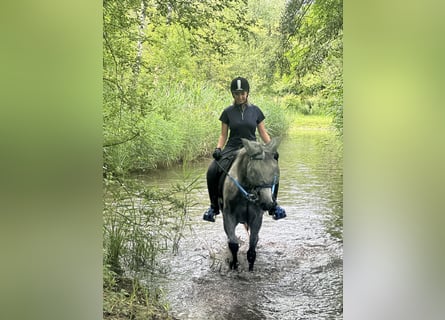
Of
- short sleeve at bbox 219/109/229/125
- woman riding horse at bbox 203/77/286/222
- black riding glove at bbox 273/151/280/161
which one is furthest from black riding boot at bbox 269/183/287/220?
short sleeve at bbox 219/109/229/125

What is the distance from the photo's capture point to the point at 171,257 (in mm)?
2529

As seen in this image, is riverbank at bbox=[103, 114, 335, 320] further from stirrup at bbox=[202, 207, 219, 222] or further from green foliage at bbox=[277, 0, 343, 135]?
stirrup at bbox=[202, 207, 219, 222]

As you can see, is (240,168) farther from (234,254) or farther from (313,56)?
(313,56)

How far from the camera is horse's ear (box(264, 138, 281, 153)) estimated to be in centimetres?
250

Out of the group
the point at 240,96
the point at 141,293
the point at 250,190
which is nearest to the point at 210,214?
the point at 250,190

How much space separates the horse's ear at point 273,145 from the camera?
2502mm

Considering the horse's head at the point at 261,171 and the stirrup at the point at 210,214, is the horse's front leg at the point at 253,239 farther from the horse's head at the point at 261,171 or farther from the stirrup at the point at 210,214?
the stirrup at the point at 210,214

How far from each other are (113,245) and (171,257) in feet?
1.10

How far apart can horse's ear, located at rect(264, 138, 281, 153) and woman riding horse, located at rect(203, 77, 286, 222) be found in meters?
0.02

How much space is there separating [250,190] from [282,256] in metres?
0.44

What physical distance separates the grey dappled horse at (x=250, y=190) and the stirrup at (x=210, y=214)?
0.19ft
